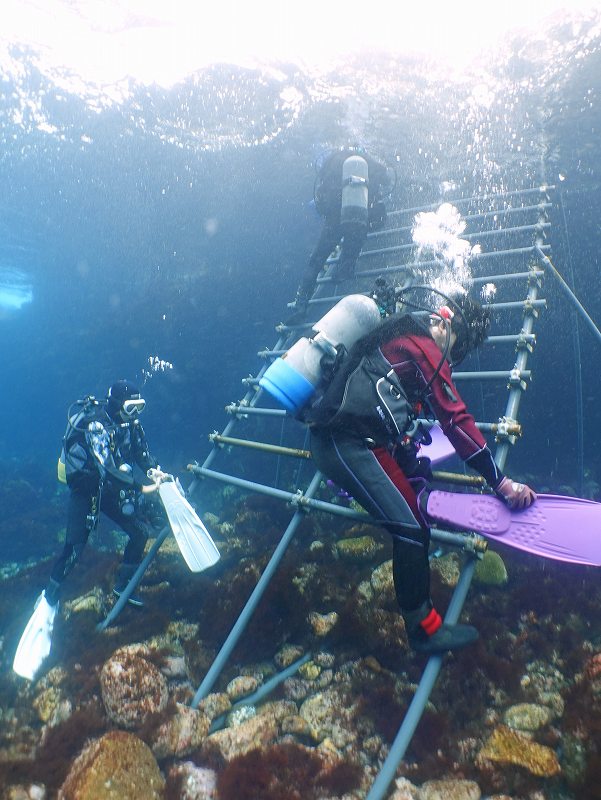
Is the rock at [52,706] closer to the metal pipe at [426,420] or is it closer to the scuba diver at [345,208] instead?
the metal pipe at [426,420]

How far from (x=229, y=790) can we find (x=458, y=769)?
1.55 metres

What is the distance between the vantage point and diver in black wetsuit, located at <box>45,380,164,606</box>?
5.12 metres

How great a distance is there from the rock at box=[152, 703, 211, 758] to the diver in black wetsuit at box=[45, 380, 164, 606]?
83.0 inches

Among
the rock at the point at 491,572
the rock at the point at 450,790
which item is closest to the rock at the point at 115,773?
the rock at the point at 450,790

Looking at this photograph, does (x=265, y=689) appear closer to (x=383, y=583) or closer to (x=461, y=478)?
(x=383, y=583)

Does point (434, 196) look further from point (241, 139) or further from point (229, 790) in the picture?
point (229, 790)

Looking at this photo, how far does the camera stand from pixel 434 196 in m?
11.7

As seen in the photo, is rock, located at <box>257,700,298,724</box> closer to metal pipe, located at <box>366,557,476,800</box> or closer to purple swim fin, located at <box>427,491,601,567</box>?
metal pipe, located at <box>366,557,476,800</box>

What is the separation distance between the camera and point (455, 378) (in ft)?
14.2

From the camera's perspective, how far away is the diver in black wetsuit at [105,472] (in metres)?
5.12

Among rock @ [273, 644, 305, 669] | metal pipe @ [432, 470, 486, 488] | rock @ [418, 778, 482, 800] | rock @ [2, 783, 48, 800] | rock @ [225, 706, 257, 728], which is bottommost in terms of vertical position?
rock @ [273, 644, 305, 669]

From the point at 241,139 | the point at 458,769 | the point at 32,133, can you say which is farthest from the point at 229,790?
the point at 32,133

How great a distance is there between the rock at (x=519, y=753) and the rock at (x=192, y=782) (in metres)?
1.85

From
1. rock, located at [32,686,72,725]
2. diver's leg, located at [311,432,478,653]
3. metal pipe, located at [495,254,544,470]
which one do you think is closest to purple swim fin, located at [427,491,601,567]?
metal pipe, located at [495,254,544,470]
